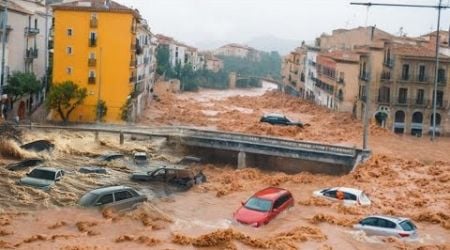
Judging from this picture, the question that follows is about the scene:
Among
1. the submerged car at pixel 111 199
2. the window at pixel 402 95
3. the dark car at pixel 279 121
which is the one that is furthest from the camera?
the dark car at pixel 279 121

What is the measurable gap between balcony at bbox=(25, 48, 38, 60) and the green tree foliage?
5.84 metres

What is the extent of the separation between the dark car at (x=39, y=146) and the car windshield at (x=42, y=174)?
8270 millimetres

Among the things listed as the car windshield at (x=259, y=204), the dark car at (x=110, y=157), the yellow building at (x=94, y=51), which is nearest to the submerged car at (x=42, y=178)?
the dark car at (x=110, y=157)

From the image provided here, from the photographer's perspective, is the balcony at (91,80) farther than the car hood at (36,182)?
Yes

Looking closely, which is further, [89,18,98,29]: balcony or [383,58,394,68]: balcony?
[383,58,394,68]: balcony

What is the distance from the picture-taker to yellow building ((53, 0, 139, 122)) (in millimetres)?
55156

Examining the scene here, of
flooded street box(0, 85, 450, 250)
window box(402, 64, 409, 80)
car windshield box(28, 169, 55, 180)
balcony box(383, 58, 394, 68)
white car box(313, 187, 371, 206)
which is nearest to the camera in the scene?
flooded street box(0, 85, 450, 250)

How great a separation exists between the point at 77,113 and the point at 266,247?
1363 inches

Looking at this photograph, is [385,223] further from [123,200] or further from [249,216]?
[123,200]

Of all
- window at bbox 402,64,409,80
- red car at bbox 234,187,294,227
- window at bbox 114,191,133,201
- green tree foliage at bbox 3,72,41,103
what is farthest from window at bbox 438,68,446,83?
window at bbox 114,191,133,201

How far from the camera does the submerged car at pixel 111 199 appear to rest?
2791 cm

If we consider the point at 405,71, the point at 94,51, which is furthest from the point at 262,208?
the point at 405,71

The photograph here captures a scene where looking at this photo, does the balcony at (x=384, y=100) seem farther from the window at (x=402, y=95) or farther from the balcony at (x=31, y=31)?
the balcony at (x=31, y=31)

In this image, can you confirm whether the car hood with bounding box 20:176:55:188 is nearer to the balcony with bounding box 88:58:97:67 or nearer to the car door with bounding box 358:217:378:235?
the car door with bounding box 358:217:378:235
